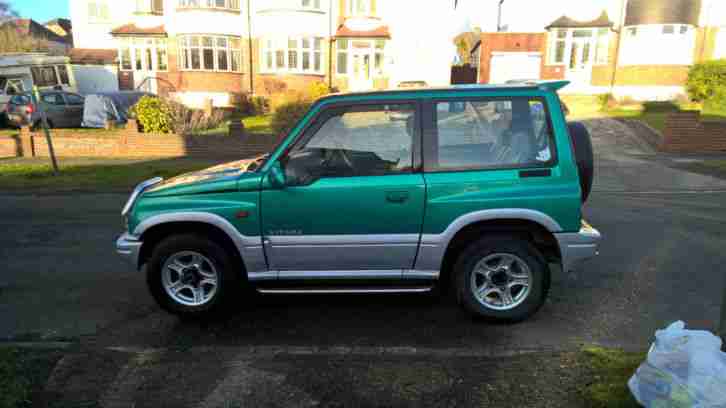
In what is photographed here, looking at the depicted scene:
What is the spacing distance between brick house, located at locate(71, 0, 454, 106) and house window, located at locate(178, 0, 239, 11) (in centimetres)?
5

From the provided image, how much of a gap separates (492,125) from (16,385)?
157 inches

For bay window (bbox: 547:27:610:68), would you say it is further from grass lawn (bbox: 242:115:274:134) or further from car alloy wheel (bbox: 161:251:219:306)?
car alloy wheel (bbox: 161:251:219:306)

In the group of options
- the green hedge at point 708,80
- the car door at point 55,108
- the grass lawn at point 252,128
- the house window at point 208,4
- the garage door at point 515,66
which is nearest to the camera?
the grass lawn at point 252,128

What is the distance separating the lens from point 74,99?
2045cm

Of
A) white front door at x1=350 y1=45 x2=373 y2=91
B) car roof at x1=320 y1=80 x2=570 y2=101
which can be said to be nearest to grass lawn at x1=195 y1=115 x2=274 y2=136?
white front door at x1=350 y1=45 x2=373 y2=91

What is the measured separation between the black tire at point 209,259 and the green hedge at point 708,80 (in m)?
23.4

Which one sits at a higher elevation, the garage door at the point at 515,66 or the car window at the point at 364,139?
the garage door at the point at 515,66

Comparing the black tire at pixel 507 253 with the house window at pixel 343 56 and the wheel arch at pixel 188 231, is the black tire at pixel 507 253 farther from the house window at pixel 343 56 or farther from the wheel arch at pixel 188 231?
the house window at pixel 343 56

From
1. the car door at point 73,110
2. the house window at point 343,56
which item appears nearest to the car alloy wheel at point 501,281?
the car door at point 73,110

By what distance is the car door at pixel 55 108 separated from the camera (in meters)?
19.7

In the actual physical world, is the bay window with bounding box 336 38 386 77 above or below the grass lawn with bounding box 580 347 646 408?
above

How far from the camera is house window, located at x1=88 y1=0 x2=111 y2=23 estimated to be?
33.3 meters

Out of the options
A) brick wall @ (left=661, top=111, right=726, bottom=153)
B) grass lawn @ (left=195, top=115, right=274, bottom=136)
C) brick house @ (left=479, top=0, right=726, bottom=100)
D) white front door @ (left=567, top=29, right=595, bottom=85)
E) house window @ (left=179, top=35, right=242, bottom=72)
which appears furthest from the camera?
house window @ (left=179, top=35, right=242, bottom=72)

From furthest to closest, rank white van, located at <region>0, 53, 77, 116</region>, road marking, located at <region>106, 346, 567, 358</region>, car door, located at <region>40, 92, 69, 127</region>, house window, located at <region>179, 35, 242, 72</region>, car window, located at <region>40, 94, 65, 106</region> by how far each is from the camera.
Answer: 1. house window, located at <region>179, 35, 242, 72</region>
2. white van, located at <region>0, 53, 77, 116</region>
3. car window, located at <region>40, 94, 65, 106</region>
4. car door, located at <region>40, 92, 69, 127</region>
5. road marking, located at <region>106, 346, 567, 358</region>
